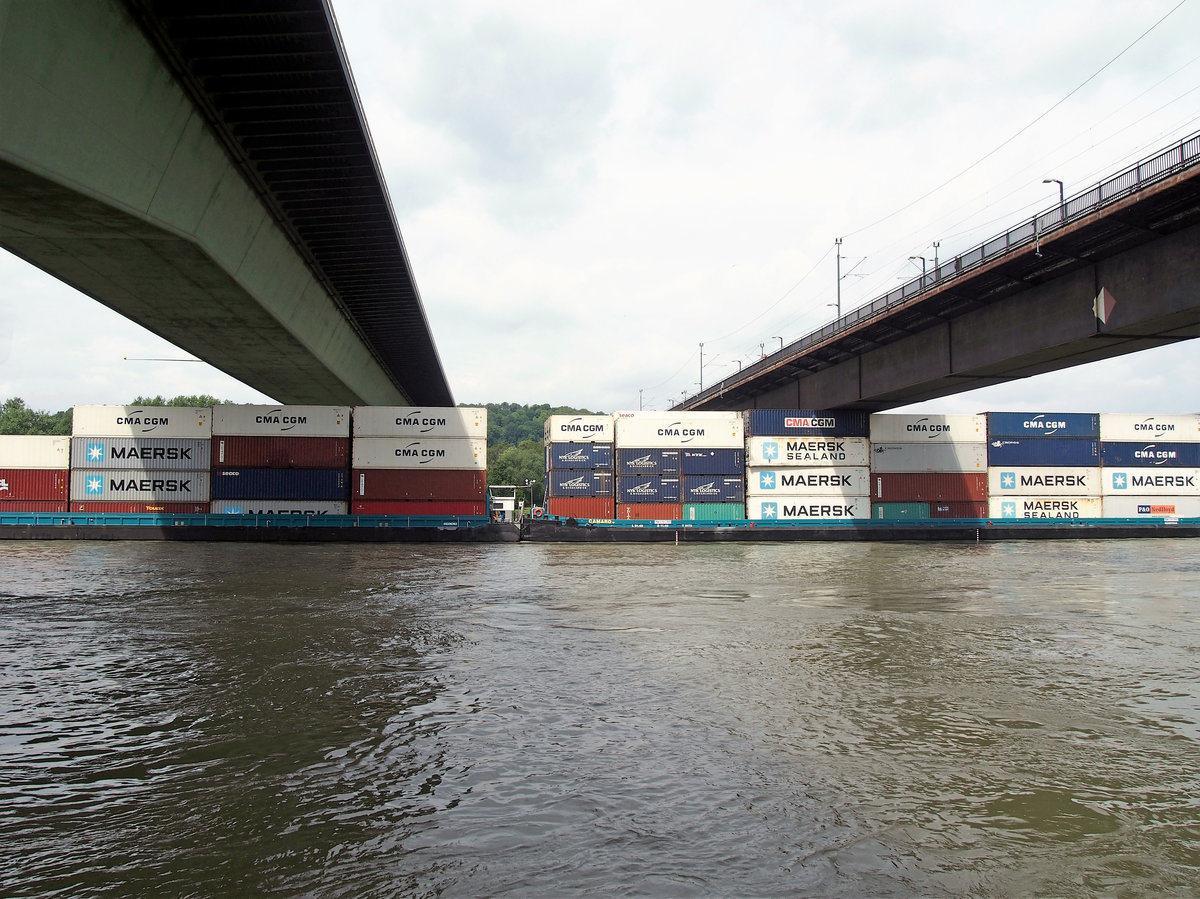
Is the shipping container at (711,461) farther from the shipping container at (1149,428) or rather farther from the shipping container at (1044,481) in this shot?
the shipping container at (1149,428)

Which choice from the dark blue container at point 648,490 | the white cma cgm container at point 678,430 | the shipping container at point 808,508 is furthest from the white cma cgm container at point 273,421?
the shipping container at point 808,508

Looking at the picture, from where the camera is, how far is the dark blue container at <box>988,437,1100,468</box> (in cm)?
4519

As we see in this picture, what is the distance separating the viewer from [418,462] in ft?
133

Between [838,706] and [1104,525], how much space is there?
144 feet

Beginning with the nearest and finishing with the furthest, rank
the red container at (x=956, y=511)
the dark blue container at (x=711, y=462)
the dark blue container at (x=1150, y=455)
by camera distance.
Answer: the dark blue container at (x=711, y=462) → the red container at (x=956, y=511) → the dark blue container at (x=1150, y=455)

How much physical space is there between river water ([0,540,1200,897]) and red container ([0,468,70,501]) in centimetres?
2519

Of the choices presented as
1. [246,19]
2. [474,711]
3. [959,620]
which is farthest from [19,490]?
[959,620]

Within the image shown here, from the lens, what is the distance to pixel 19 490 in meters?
39.4

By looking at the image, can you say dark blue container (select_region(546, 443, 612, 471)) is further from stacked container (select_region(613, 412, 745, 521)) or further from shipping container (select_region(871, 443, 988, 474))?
shipping container (select_region(871, 443, 988, 474))

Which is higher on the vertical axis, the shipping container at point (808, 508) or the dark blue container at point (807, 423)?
the dark blue container at point (807, 423)

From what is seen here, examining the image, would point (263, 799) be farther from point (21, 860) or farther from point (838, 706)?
point (838, 706)

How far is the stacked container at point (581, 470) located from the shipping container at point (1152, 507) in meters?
29.2

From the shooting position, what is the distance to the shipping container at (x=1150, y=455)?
4600cm

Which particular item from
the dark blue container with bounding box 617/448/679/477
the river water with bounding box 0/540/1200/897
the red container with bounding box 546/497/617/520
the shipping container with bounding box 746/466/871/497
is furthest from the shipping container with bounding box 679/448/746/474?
the river water with bounding box 0/540/1200/897
